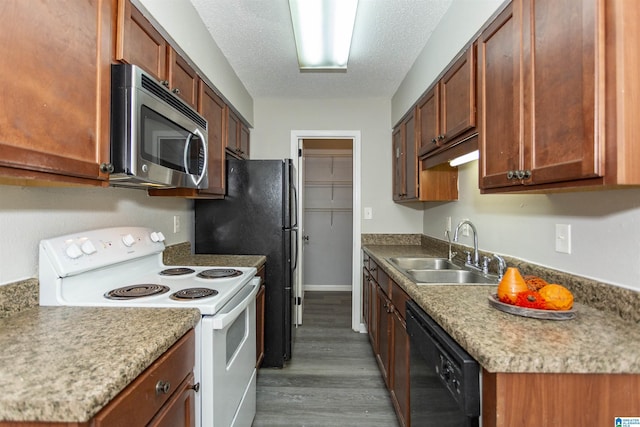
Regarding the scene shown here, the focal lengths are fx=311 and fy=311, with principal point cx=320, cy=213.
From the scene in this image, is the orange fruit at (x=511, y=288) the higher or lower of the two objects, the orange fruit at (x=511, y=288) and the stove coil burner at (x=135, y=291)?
the higher

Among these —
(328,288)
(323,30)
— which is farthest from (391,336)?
(328,288)

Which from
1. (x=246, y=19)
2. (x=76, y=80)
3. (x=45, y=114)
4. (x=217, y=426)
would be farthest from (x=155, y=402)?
(x=246, y=19)

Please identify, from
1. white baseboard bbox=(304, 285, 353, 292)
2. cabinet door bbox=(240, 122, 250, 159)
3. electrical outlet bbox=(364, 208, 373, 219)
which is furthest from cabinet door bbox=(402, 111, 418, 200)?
white baseboard bbox=(304, 285, 353, 292)

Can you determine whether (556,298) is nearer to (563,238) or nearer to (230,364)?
(563,238)

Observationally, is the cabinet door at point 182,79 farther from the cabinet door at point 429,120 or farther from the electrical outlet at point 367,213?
the electrical outlet at point 367,213

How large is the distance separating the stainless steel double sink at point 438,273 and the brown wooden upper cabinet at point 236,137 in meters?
1.58

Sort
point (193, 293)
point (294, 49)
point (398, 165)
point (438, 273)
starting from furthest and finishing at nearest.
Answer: point (398, 165) < point (294, 49) < point (438, 273) < point (193, 293)

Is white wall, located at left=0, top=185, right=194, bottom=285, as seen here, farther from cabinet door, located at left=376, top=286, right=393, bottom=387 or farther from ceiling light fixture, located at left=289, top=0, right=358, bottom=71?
cabinet door, located at left=376, top=286, right=393, bottom=387

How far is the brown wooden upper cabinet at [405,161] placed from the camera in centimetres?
248

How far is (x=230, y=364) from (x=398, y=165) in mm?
2279

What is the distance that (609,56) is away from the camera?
0.80m

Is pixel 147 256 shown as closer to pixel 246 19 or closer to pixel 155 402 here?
pixel 155 402

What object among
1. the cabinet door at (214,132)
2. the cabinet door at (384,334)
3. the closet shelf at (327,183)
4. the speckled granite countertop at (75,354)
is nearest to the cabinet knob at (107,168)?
the speckled granite countertop at (75,354)

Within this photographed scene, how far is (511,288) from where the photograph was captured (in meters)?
1.06
